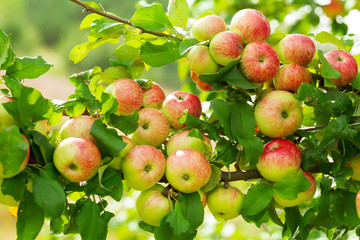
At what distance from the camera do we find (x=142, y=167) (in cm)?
72

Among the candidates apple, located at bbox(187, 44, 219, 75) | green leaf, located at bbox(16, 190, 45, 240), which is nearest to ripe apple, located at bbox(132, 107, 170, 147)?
apple, located at bbox(187, 44, 219, 75)

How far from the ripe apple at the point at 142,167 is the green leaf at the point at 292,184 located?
0.21m

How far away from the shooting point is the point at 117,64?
35.3 inches

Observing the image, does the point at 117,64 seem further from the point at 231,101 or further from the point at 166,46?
the point at 231,101

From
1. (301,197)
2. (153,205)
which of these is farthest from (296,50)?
(153,205)

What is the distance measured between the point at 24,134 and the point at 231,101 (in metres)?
0.36

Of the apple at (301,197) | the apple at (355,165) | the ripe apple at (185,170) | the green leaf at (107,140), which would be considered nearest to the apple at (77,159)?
the green leaf at (107,140)

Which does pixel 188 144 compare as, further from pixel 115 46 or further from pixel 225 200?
pixel 115 46

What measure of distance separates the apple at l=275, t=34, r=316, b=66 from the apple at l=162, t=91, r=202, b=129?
0.19 metres

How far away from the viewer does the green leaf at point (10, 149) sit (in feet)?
1.96

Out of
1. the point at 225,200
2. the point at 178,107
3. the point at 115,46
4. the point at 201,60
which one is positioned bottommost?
the point at 115,46

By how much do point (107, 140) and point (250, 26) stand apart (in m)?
0.34

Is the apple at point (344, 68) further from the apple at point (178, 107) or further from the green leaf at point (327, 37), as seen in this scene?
the apple at point (178, 107)

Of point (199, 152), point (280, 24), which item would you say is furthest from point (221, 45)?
point (280, 24)
